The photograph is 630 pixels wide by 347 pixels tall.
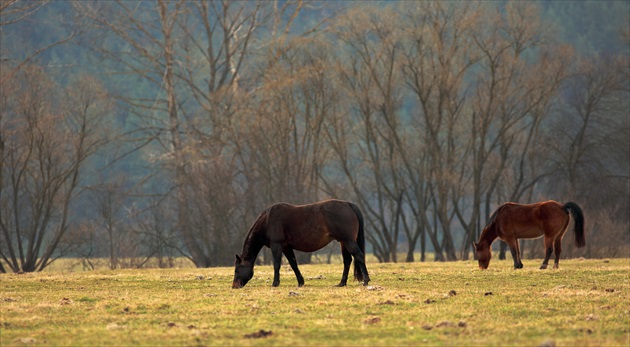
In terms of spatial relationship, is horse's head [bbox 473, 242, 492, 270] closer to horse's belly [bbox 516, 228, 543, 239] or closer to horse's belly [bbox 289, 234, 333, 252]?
horse's belly [bbox 516, 228, 543, 239]

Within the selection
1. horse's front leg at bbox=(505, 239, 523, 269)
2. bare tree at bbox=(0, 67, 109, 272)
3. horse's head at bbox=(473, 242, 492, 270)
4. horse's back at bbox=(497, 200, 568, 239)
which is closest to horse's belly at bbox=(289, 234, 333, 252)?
horse's back at bbox=(497, 200, 568, 239)

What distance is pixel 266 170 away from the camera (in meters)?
51.6

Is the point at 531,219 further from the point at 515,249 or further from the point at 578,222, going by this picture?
the point at 578,222

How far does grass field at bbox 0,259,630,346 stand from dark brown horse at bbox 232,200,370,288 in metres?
0.50

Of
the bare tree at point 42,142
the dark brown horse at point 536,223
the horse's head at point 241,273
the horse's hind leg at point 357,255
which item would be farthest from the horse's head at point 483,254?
the bare tree at point 42,142

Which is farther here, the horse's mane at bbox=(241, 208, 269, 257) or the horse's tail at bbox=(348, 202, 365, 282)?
the horse's mane at bbox=(241, 208, 269, 257)

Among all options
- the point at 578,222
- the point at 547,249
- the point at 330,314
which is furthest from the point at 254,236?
the point at 547,249

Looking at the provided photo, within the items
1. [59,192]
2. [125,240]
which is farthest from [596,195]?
[59,192]

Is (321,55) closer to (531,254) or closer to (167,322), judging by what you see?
(531,254)

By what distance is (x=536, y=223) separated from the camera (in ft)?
85.9

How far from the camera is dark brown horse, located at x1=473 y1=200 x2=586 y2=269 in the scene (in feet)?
84.1

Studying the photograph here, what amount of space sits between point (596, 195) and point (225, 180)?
2099 centimetres

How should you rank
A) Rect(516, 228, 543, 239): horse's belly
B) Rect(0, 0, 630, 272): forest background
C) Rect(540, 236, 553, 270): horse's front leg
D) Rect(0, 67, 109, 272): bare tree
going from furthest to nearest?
1. Rect(0, 0, 630, 272): forest background
2. Rect(0, 67, 109, 272): bare tree
3. Rect(516, 228, 543, 239): horse's belly
4. Rect(540, 236, 553, 270): horse's front leg

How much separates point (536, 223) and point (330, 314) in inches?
529
